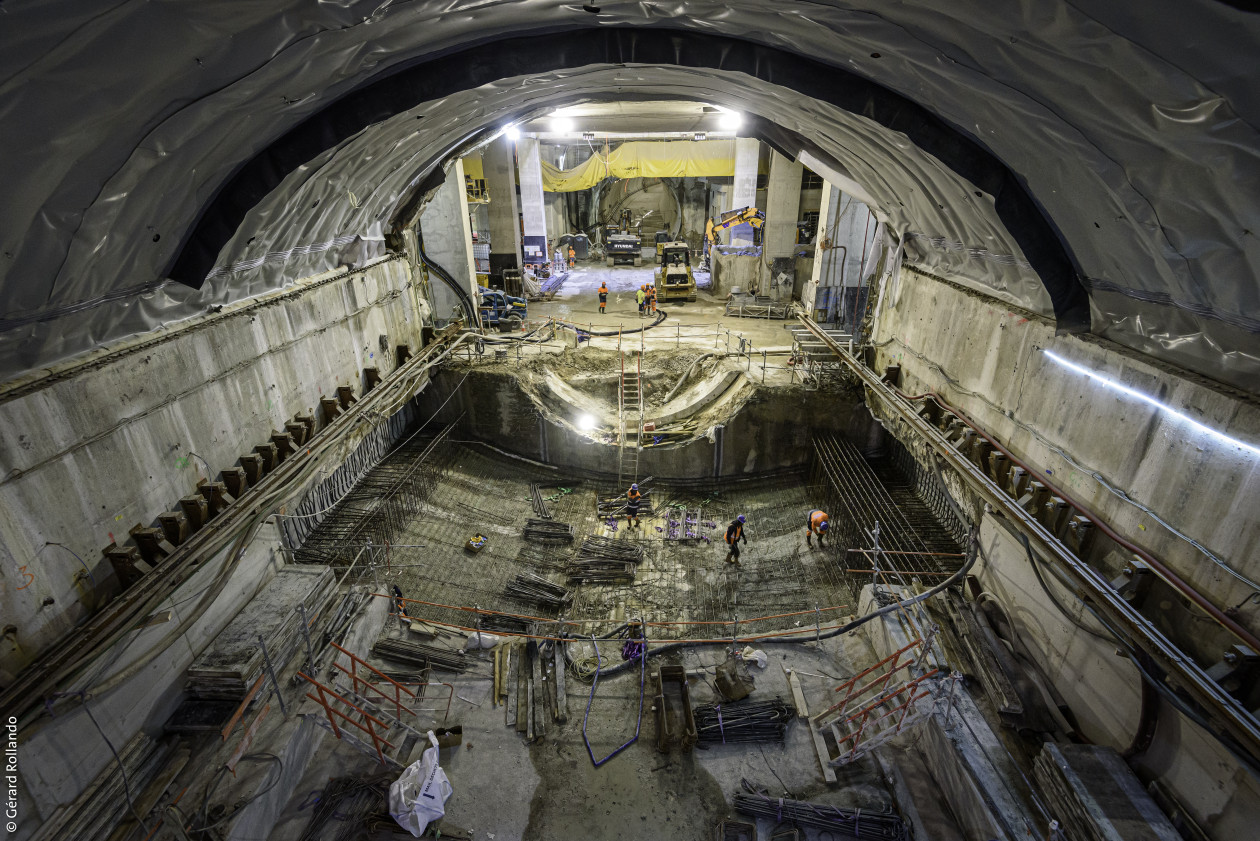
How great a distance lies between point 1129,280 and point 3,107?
30.4ft

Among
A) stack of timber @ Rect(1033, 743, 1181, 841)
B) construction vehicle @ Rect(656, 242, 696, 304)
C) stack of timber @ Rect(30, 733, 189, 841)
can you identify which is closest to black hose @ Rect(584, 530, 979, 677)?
stack of timber @ Rect(1033, 743, 1181, 841)

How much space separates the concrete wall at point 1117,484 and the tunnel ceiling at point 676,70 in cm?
56

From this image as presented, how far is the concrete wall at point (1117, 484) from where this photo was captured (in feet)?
17.5

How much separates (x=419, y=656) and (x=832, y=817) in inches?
251

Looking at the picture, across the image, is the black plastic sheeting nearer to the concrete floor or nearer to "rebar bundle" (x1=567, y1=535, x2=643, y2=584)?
"rebar bundle" (x1=567, y1=535, x2=643, y2=584)

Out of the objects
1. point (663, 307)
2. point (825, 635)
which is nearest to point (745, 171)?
point (663, 307)

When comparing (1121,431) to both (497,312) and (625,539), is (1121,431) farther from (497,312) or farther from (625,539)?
(497,312)

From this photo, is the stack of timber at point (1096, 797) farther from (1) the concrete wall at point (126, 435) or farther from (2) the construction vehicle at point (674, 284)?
(2) the construction vehicle at point (674, 284)

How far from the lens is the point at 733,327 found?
21656mm

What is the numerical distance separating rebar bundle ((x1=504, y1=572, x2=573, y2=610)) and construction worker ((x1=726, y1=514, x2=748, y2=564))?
353 cm

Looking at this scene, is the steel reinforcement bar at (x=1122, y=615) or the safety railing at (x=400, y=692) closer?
the steel reinforcement bar at (x=1122, y=615)

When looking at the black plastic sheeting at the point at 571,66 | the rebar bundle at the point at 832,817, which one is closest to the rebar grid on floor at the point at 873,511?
the rebar bundle at the point at 832,817

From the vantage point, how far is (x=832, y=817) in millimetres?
7023

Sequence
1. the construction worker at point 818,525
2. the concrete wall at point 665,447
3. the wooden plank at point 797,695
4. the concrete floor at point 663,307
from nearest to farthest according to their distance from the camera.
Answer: the wooden plank at point 797,695, the construction worker at point 818,525, the concrete wall at point 665,447, the concrete floor at point 663,307
